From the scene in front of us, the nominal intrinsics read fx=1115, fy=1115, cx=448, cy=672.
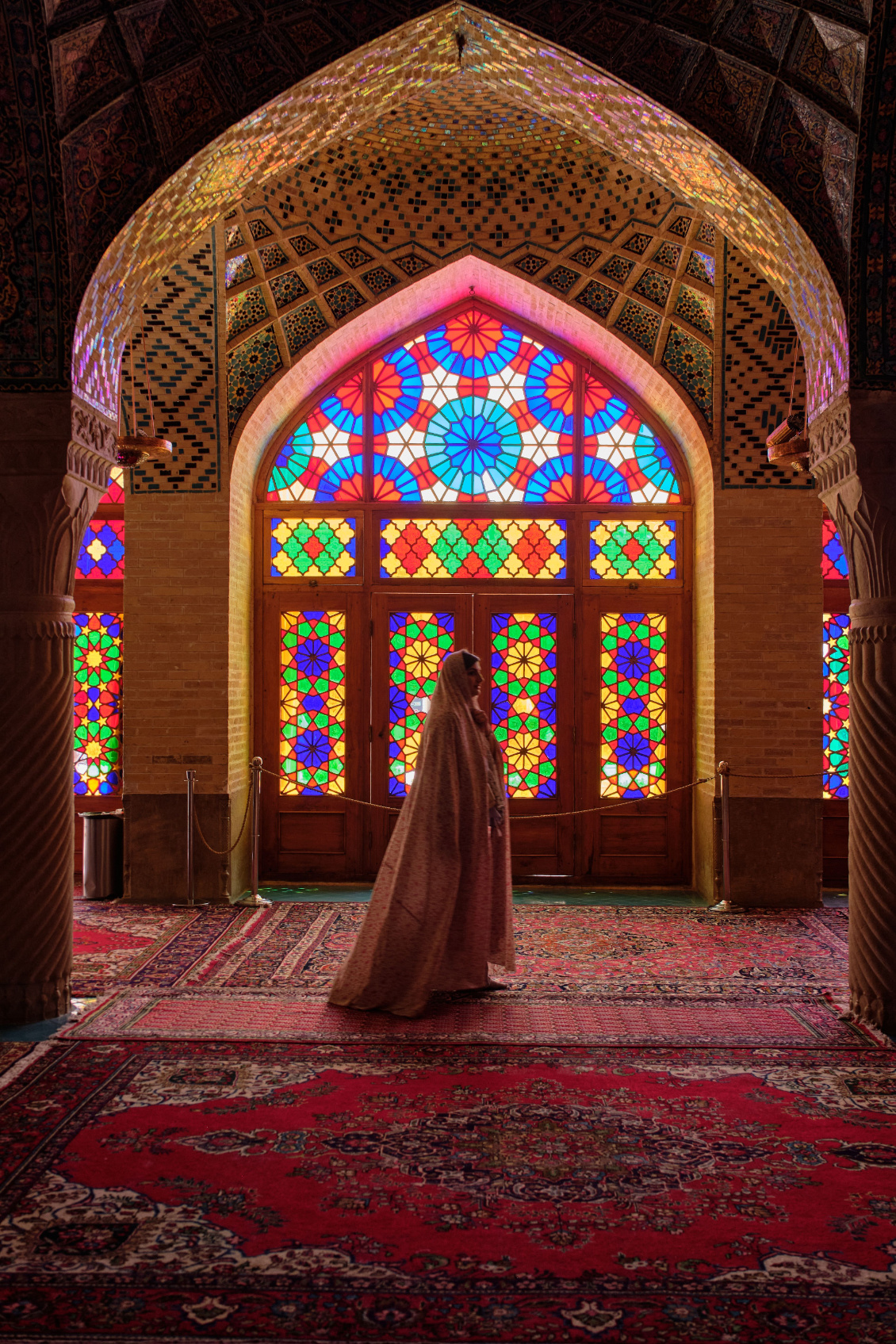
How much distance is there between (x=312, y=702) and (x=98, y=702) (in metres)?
1.81

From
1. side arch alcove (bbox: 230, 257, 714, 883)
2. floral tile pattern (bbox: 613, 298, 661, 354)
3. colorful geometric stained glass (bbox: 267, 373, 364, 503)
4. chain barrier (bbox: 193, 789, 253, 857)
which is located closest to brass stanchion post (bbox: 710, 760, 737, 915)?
side arch alcove (bbox: 230, 257, 714, 883)

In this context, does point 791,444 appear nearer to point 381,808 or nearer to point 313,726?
point 381,808

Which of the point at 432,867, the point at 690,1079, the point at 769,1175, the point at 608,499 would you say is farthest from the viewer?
the point at 608,499

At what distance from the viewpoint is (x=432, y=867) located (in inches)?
226

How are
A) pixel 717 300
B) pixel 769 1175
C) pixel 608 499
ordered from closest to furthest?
pixel 769 1175 < pixel 717 300 < pixel 608 499

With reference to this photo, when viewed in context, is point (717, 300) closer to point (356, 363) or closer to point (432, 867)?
point (356, 363)

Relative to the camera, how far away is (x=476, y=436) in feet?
31.7

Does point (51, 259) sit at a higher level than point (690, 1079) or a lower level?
higher

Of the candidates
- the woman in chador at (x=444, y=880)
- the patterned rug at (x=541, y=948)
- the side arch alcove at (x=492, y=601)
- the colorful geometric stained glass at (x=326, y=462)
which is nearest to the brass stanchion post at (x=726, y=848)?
the patterned rug at (x=541, y=948)

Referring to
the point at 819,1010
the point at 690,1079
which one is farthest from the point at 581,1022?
the point at 819,1010

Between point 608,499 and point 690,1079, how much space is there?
5.86 m

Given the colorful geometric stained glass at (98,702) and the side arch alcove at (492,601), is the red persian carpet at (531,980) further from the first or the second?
the colorful geometric stained glass at (98,702)

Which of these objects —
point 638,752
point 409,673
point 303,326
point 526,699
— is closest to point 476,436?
point 303,326

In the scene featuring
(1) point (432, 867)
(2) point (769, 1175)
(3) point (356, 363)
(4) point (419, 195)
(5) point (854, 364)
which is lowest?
(2) point (769, 1175)
